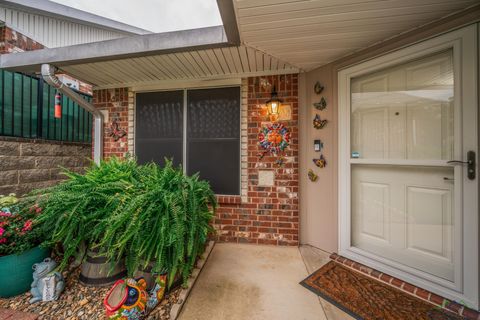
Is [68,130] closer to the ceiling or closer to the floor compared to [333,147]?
closer to the ceiling

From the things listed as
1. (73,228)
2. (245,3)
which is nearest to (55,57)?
(73,228)

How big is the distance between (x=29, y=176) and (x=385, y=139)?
4.56 m

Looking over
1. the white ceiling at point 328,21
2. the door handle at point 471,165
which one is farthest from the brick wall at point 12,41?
the door handle at point 471,165

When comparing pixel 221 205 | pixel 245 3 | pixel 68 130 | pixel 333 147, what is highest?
pixel 245 3

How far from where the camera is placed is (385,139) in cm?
199

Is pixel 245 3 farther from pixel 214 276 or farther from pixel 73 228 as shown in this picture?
pixel 214 276

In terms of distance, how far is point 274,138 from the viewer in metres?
2.60

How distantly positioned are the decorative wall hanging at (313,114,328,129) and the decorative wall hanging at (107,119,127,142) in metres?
2.91

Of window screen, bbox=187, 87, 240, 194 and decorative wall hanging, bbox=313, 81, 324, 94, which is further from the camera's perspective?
window screen, bbox=187, 87, 240, 194

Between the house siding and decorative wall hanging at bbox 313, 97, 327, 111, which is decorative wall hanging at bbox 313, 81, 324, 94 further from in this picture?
the house siding

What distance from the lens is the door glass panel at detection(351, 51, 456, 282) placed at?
1.65 metres

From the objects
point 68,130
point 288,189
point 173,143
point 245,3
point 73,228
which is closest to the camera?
point 245,3

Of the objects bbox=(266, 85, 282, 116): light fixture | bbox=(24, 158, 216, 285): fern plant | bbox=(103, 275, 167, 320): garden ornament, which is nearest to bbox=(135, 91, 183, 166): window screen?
bbox=(24, 158, 216, 285): fern plant

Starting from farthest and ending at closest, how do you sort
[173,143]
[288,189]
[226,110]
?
[173,143] < [226,110] < [288,189]
